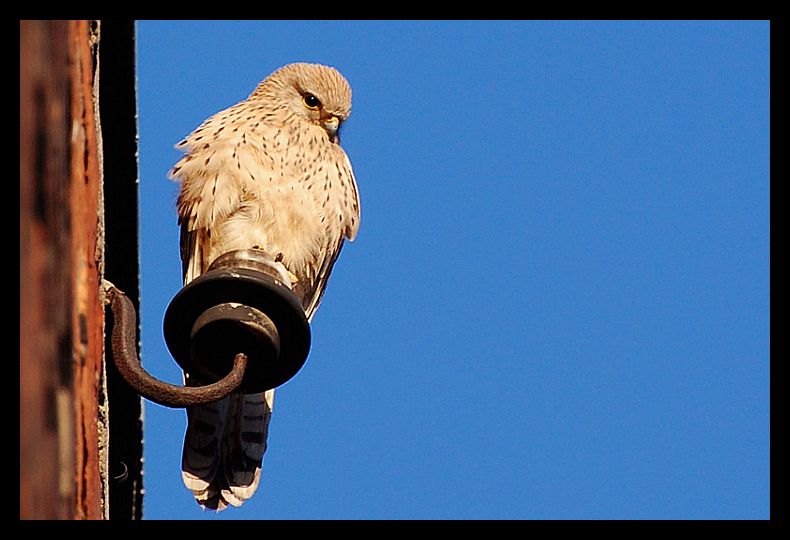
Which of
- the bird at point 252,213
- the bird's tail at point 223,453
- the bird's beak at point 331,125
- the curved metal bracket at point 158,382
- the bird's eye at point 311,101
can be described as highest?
the bird's eye at point 311,101

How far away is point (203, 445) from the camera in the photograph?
17.1 ft

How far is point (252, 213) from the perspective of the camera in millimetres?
5613

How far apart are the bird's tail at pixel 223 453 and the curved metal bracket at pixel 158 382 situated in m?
→ 1.79

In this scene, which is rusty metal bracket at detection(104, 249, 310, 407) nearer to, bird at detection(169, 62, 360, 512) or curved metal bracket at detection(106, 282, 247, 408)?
curved metal bracket at detection(106, 282, 247, 408)

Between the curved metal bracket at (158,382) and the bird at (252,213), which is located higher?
the bird at (252,213)

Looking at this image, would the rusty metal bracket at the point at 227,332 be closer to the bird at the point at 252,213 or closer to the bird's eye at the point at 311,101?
the bird at the point at 252,213

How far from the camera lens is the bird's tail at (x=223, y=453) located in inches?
199

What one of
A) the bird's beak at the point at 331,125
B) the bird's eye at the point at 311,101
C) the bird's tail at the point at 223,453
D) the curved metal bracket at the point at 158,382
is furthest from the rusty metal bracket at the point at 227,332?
the bird's eye at the point at 311,101

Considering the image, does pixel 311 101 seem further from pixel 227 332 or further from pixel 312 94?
pixel 227 332

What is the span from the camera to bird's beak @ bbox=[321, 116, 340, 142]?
21.1 feet

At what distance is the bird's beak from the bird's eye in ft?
0.39
